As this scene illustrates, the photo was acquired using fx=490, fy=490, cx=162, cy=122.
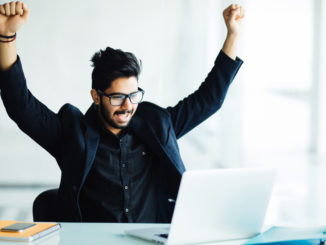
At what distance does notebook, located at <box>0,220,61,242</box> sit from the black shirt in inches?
17.7

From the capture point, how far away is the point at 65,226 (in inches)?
69.6

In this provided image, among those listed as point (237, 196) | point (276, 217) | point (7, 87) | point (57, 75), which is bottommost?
point (276, 217)

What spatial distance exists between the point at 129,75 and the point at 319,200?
2.84m

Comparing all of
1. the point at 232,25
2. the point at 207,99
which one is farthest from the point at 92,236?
the point at 232,25

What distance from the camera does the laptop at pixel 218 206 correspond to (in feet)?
4.72

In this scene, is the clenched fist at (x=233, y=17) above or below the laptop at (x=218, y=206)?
above

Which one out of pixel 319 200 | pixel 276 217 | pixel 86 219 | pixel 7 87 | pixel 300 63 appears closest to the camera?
pixel 7 87

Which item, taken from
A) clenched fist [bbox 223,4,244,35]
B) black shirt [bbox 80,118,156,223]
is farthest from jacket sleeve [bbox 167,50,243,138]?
black shirt [bbox 80,118,156,223]

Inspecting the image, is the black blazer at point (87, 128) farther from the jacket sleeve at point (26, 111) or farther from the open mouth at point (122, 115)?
the open mouth at point (122, 115)

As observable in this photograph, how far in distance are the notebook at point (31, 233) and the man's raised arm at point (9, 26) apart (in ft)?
2.08

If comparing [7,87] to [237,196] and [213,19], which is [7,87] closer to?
[237,196]

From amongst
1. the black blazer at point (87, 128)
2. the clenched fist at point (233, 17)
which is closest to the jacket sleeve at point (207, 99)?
the black blazer at point (87, 128)

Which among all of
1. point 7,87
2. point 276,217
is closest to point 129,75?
point 7,87

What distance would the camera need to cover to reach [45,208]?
1.97m
